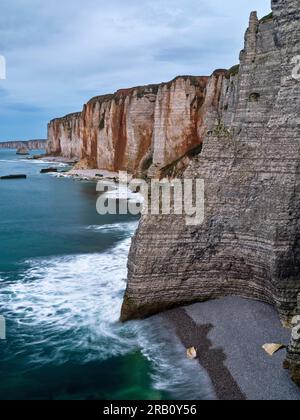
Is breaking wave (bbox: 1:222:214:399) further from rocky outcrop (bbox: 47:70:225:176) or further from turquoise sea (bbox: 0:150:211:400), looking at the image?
rocky outcrop (bbox: 47:70:225:176)

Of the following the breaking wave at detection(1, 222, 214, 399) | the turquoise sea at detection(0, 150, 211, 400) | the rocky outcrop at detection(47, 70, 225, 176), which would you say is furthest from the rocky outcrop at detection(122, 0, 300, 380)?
the rocky outcrop at detection(47, 70, 225, 176)

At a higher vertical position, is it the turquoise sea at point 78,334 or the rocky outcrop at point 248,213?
the rocky outcrop at point 248,213

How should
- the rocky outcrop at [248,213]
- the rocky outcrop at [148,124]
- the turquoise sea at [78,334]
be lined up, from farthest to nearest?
the rocky outcrop at [148,124], the rocky outcrop at [248,213], the turquoise sea at [78,334]

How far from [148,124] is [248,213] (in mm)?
54532

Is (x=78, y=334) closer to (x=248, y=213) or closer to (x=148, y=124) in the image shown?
(x=248, y=213)

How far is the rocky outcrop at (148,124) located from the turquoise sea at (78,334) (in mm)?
18682

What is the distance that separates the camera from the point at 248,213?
16.0 m

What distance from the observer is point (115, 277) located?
2286 centimetres

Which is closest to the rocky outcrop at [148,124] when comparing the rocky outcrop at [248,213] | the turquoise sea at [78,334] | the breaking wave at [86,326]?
the turquoise sea at [78,334]

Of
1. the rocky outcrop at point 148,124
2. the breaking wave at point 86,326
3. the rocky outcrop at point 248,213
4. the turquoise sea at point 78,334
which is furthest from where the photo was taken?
the rocky outcrop at point 148,124

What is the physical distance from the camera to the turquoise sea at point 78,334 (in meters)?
13.4

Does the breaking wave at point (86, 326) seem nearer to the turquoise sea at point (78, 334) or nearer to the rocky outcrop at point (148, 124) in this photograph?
the turquoise sea at point (78, 334)

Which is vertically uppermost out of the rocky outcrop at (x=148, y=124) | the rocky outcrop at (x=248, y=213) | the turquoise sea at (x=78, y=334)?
the rocky outcrop at (x=148, y=124)
